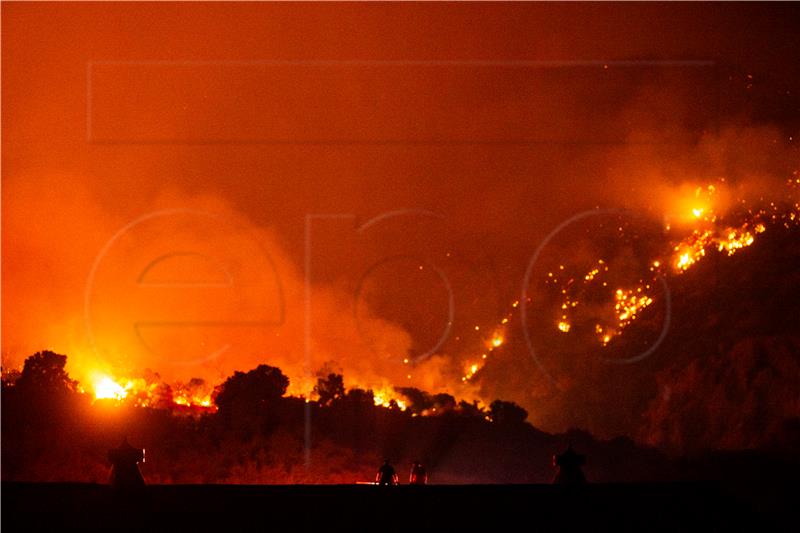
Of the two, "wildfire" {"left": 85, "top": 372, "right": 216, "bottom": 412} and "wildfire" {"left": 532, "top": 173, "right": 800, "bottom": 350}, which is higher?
"wildfire" {"left": 532, "top": 173, "right": 800, "bottom": 350}

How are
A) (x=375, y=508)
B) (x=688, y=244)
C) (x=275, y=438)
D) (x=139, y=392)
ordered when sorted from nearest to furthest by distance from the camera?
(x=375, y=508)
(x=275, y=438)
(x=139, y=392)
(x=688, y=244)

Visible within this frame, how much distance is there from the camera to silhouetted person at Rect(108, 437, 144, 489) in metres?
7.99

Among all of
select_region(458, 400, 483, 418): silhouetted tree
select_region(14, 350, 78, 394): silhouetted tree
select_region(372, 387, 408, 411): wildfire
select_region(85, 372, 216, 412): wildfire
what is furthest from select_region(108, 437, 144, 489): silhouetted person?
select_region(458, 400, 483, 418): silhouetted tree

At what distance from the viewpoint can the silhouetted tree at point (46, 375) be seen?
17.2 metres

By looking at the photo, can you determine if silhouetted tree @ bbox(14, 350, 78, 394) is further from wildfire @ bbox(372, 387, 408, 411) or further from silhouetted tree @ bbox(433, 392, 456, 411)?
silhouetted tree @ bbox(433, 392, 456, 411)

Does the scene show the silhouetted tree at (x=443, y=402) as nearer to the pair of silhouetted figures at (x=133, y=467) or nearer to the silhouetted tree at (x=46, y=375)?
the silhouetted tree at (x=46, y=375)

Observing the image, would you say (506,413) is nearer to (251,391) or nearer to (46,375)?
(251,391)

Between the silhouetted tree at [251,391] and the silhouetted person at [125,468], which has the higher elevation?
the silhouetted tree at [251,391]

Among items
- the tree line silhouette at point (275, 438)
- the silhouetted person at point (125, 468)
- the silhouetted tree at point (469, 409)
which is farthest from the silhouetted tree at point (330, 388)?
the silhouetted person at point (125, 468)

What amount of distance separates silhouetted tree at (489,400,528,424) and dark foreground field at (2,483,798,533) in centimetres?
1008

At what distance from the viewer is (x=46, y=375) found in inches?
685

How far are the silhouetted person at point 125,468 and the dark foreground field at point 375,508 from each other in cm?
10

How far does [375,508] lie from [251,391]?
10023mm

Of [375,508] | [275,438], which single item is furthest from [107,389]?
[375,508]
